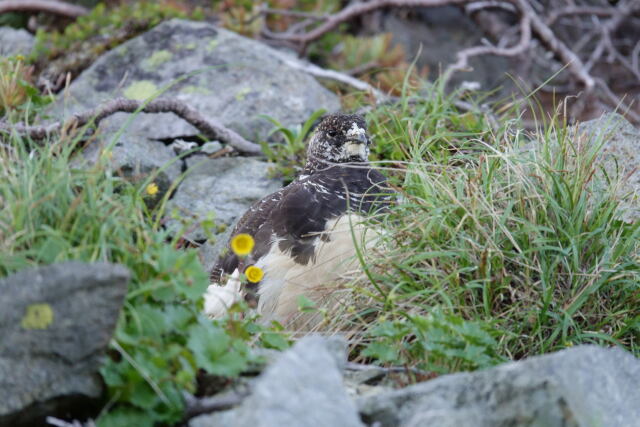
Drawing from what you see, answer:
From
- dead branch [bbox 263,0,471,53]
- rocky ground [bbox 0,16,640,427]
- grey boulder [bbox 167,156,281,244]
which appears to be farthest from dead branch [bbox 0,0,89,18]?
rocky ground [bbox 0,16,640,427]

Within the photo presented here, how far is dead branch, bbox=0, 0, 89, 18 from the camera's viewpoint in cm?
667

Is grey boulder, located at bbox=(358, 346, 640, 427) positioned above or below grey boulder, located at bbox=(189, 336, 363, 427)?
below

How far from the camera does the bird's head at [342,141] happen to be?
389cm

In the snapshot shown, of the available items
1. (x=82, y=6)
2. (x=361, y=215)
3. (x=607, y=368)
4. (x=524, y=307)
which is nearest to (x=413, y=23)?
(x=82, y=6)

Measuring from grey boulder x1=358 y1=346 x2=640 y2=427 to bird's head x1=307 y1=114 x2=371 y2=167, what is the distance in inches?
73.1

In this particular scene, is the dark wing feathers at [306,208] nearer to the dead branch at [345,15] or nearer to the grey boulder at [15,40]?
the dead branch at [345,15]

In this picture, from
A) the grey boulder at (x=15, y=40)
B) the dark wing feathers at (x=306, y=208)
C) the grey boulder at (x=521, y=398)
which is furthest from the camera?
the grey boulder at (x=15, y=40)

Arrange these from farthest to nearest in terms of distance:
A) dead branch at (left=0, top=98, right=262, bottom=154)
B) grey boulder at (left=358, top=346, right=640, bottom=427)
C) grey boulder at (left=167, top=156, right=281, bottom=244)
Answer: grey boulder at (left=167, top=156, right=281, bottom=244) < dead branch at (left=0, top=98, right=262, bottom=154) < grey boulder at (left=358, top=346, right=640, bottom=427)

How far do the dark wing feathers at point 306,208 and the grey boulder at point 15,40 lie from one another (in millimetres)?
3345

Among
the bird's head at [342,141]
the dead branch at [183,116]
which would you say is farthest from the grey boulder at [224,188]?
the bird's head at [342,141]

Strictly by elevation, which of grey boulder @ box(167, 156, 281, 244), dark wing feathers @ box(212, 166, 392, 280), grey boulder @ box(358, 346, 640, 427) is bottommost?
grey boulder @ box(167, 156, 281, 244)

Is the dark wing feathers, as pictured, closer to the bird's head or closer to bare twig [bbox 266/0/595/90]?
the bird's head

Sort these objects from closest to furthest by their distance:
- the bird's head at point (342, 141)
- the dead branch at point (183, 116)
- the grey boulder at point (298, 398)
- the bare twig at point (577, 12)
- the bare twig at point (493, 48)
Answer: the grey boulder at point (298, 398)
the bird's head at point (342, 141)
the dead branch at point (183, 116)
the bare twig at point (493, 48)
the bare twig at point (577, 12)

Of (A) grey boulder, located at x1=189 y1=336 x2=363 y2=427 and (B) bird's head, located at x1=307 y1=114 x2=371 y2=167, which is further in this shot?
(B) bird's head, located at x1=307 y1=114 x2=371 y2=167
